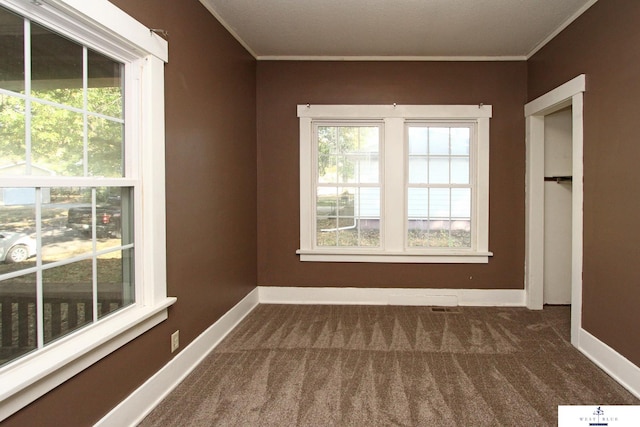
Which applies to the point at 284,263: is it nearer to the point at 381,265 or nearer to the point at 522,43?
the point at 381,265

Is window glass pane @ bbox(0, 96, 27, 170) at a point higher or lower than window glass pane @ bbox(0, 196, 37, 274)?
higher

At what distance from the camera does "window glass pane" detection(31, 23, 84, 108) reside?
153 cm

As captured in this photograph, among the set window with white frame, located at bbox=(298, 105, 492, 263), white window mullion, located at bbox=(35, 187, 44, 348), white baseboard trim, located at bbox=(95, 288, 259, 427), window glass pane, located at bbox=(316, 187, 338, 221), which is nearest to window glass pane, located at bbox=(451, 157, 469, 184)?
window with white frame, located at bbox=(298, 105, 492, 263)

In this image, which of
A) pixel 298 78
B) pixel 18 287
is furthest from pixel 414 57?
pixel 18 287

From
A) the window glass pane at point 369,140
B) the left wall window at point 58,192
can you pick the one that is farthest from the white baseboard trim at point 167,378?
the window glass pane at point 369,140

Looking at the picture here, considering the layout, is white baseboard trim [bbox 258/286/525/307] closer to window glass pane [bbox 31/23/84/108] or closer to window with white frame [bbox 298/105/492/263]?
window with white frame [bbox 298/105/492/263]

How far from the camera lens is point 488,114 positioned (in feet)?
13.5

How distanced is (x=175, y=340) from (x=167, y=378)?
23 cm

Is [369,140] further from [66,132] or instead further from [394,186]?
[66,132]

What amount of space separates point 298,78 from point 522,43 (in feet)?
7.61

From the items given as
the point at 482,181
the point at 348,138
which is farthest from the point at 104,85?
the point at 482,181

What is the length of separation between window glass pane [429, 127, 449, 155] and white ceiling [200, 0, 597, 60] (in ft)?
2.60

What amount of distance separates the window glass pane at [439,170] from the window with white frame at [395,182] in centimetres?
1

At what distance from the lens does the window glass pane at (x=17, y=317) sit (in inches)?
55.1
